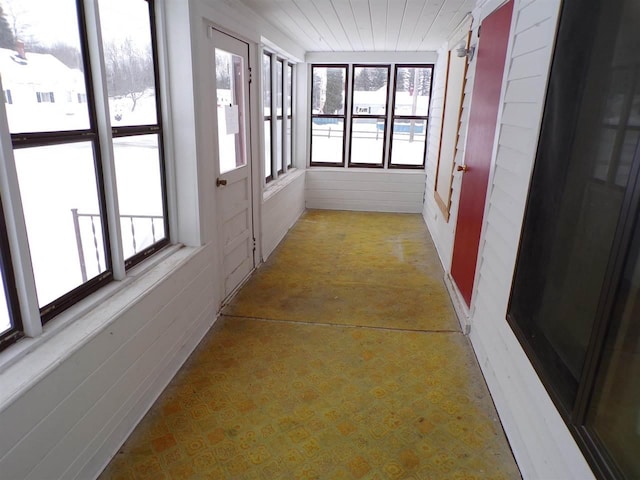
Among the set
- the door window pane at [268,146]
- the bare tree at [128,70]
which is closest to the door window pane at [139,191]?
the bare tree at [128,70]

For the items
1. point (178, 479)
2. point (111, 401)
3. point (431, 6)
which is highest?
point (431, 6)

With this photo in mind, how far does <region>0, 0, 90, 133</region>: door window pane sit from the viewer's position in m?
1.53

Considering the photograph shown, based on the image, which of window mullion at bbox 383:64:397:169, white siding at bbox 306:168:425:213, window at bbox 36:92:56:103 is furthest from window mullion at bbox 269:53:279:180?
window at bbox 36:92:56:103

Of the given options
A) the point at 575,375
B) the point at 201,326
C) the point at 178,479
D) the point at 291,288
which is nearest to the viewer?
the point at 575,375

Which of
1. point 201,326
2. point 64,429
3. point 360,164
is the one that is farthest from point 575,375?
point 360,164

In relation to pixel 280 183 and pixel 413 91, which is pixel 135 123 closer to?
pixel 280 183

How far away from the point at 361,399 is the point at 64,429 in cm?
143

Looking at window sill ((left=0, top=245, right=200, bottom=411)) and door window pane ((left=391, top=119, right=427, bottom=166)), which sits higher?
door window pane ((left=391, top=119, right=427, bottom=166))

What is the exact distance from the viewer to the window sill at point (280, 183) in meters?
4.64

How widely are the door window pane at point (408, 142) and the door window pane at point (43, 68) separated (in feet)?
18.0

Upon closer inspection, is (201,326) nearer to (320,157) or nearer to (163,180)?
(163,180)

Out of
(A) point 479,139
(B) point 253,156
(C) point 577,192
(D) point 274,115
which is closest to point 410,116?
(D) point 274,115

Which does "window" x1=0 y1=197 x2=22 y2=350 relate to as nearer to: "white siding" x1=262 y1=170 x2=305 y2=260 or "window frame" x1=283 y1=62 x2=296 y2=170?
"white siding" x1=262 y1=170 x2=305 y2=260

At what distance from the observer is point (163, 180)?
2.72 m
